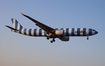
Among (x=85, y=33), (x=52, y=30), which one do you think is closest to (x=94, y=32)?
(x=85, y=33)

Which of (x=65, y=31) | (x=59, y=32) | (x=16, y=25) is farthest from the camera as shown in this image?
(x=16, y=25)

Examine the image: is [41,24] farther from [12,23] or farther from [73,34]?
[12,23]

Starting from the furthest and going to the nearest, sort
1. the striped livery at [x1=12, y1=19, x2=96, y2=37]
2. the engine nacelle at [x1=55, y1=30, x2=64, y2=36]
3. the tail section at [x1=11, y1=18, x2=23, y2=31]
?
the tail section at [x1=11, y1=18, x2=23, y2=31] → the striped livery at [x1=12, y1=19, x2=96, y2=37] → the engine nacelle at [x1=55, y1=30, x2=64, y2=36]

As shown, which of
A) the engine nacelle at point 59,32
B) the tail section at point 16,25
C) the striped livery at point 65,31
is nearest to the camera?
the engine nacelle at point 59,32

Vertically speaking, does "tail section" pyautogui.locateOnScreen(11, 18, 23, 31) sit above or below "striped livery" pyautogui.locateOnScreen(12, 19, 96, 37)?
above

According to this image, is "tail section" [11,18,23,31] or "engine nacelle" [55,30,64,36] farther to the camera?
"tail section" [11,18,23,31]

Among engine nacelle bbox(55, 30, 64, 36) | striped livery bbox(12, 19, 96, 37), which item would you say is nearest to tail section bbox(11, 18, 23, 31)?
striped livery bbox(12, 19, 96, 37)

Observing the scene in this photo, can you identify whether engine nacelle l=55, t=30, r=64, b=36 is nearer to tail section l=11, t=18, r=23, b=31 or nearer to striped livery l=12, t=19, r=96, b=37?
striped livery l=12, t=19, r=96, b=37

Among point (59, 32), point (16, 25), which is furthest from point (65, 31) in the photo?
point (16, 25)

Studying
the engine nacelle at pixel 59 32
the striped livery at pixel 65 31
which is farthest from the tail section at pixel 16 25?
the engine nacelle at pixel 59 32

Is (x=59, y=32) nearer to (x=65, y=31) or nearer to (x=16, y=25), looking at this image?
(x=65, y=31)

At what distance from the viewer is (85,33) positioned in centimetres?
6388

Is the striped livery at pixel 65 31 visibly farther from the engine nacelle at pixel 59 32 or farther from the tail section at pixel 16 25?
the engine nacelle at pixel 59 32

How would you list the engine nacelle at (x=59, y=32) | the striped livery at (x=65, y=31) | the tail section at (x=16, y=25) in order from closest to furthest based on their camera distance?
the engine nacelle at (x=59, y=32) → the striped livery at (x=65, y=31) → the tail section at (x=16, y=25)
